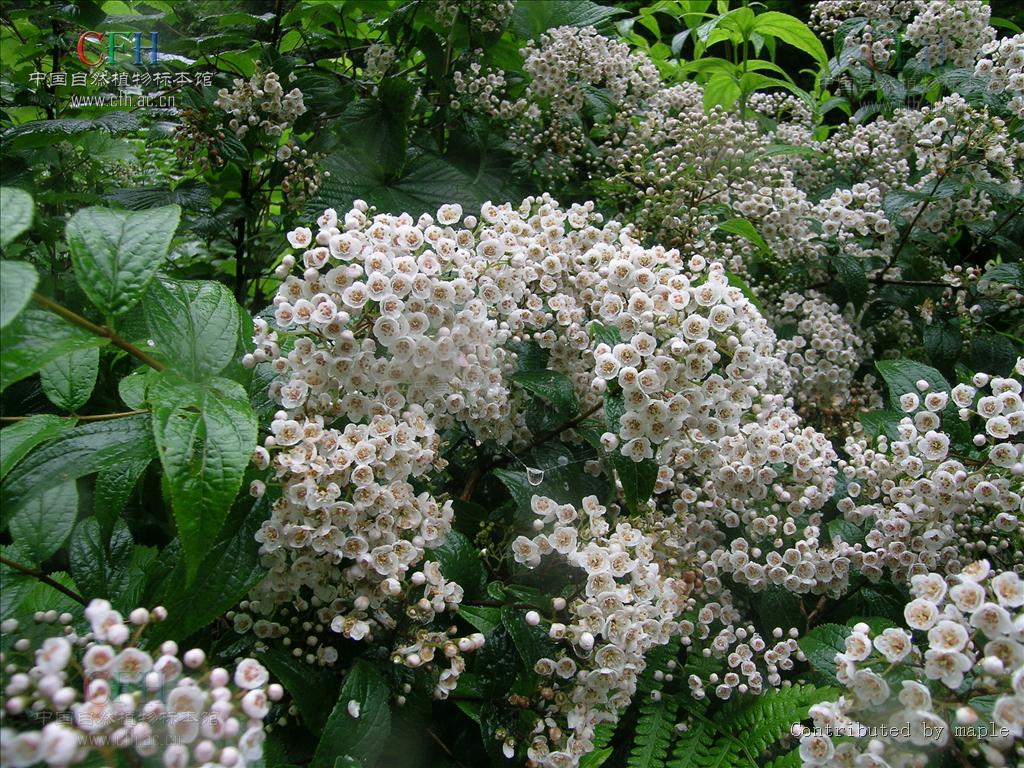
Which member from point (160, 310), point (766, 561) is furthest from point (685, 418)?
point (160, 310)

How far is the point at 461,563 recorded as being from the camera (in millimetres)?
1720

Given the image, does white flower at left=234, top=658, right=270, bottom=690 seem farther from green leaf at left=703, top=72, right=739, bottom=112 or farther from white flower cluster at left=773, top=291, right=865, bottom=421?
green leaf at left=703, top=72, right=739, bottom=112

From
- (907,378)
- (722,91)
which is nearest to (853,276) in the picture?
(907,378)

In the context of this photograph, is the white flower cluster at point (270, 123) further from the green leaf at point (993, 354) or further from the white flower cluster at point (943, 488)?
the green leaf at point (993, 354)

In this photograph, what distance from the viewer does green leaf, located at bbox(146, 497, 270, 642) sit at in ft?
4.28

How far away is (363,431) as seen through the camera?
153cm

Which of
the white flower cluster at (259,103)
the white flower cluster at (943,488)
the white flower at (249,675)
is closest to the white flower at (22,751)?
the white flower at (249,675)

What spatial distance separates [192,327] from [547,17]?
2.41 metres

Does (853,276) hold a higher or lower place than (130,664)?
lower

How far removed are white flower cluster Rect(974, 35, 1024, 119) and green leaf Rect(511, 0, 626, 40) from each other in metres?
1.52

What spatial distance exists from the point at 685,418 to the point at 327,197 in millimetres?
1616

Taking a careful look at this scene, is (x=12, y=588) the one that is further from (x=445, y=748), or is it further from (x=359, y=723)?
(x=445, y=748)

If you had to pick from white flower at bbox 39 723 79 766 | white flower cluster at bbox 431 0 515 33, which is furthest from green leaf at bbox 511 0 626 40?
Answer: white flower at bbox 39 723 79 766

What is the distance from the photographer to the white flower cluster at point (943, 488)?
5.90ft
